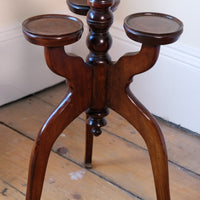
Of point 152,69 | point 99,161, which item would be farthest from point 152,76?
point 99,161

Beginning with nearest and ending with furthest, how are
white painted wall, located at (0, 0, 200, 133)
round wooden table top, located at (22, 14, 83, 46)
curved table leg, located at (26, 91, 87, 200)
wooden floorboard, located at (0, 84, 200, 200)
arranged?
round wooden table top, located at (22, 14, 83, 46) → curved table leg, located at (26, 91, 87, 200) → wooden floorboard, located at (0, 84, 200, 200) → white painted wall, located at (0, 0, 200, 133)

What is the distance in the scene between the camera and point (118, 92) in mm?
898

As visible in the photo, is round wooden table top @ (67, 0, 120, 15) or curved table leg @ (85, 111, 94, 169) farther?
curved table leg @ (85, 111, 94, 169)

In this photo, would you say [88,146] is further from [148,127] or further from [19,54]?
[19,54]

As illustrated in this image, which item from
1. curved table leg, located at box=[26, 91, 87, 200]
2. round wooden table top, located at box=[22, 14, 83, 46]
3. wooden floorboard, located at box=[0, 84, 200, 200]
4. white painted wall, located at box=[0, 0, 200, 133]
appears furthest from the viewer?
white painted wall, located at box=[0, 0, 200, 133]

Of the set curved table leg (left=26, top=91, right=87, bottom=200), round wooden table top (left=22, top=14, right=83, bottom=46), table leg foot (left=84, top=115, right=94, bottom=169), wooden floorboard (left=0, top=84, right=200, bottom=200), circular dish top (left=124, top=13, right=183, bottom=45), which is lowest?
wooden floorboard (left=0, top=84, right=200, bottom=200)

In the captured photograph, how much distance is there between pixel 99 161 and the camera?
1.16 meters

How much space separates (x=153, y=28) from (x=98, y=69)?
16 centimetres

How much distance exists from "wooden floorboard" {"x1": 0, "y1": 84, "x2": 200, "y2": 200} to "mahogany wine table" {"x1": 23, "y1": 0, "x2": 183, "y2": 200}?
0.14 meters

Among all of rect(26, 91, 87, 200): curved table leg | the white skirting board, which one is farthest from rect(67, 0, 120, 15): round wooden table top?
the white skirting board

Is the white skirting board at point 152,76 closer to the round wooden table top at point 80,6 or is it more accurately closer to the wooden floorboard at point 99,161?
the wooden floorboard at point 99,161

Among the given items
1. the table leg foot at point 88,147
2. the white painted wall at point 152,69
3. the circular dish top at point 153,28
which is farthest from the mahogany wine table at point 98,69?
the white painted wall at point 152,69

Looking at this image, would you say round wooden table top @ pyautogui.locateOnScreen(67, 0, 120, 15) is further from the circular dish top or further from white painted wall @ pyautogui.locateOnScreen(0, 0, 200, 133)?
white painted wall @ pyautogui.locateOnScreen(0, 0, 200, 133)

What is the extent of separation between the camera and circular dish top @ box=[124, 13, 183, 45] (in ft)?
2.52
